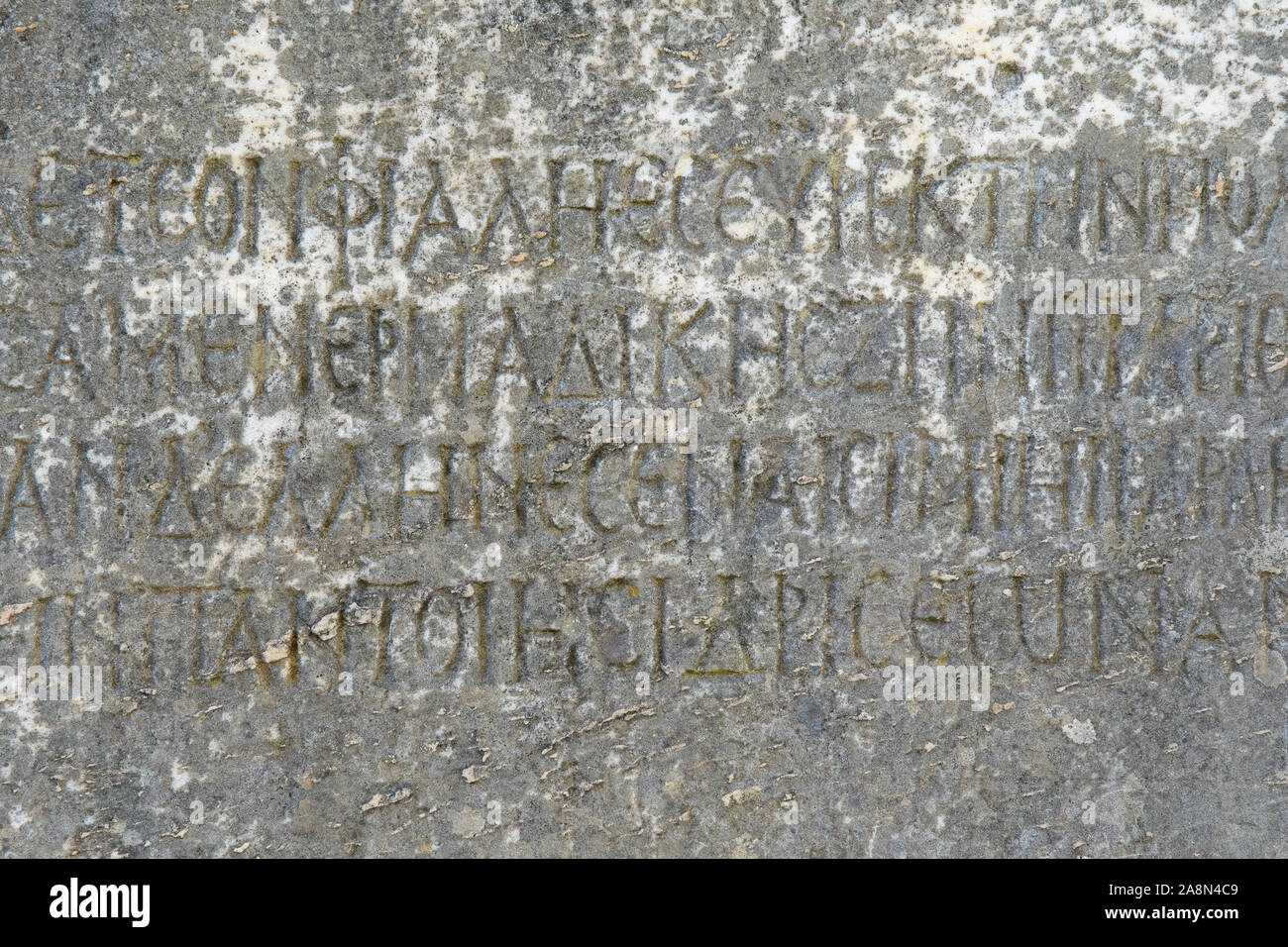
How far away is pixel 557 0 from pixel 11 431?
131 cm

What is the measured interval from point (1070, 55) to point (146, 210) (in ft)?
5.83

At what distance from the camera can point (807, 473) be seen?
2.36 m

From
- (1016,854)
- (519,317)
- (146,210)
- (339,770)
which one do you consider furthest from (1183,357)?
(146,210)

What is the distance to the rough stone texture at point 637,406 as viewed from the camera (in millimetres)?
2277

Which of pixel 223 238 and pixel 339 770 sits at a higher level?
pixel 223 238

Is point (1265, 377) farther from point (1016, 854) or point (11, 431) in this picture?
point (11, 431)

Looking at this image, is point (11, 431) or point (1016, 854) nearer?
point (11, 431)

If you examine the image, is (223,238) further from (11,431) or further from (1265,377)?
(1265,377)

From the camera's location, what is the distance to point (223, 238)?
228cm

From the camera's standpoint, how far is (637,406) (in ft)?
7.66

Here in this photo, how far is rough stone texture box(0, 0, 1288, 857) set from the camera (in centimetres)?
228

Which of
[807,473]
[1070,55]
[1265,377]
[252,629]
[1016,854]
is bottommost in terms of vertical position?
[1016,854]

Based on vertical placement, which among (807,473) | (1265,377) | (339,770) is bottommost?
(339,770)

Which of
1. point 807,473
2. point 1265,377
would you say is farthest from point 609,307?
point 1265,377
